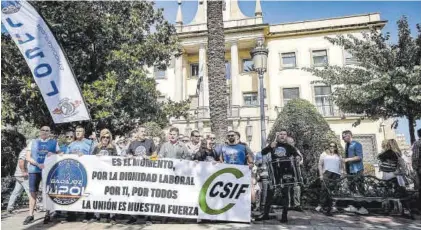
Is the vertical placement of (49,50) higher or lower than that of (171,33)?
lower

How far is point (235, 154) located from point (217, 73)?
330cm

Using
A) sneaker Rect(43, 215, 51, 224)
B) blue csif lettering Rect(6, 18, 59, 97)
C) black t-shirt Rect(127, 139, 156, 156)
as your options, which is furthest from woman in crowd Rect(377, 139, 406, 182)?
blue csif lettering Rect(6, 18, 59, 97)

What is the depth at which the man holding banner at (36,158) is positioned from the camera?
604 centimetres

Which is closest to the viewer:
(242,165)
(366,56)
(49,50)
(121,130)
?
(242,165)

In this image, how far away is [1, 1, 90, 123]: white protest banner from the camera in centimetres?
646

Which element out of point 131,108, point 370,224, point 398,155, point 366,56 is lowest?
point 370,224

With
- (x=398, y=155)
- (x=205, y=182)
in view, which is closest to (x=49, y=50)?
(x=205, y=182)

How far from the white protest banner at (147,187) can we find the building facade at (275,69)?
1786 centimetres

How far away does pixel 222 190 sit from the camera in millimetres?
5793

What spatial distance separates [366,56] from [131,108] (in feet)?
29.9

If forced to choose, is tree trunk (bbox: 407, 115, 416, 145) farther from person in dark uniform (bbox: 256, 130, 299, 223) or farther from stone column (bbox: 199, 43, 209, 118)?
stone column (bbox: 199, 43, 209, 118)

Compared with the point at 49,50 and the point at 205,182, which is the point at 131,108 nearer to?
the point at 49,50

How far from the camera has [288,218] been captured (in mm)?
6145

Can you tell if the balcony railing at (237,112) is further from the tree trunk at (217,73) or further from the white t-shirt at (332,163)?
the white t-shirt at (332,163)
